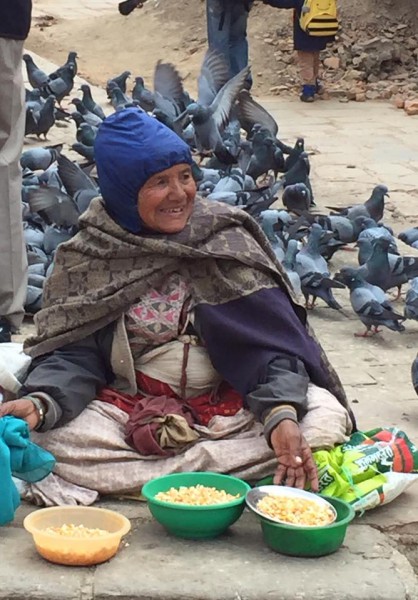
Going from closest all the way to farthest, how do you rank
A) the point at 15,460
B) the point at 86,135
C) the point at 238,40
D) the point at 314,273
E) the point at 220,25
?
the point at 15,460 → the point at 314,273 → the point at 86,135 → the point at 220,25 → the point at 238,40

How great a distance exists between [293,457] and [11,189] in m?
1.95

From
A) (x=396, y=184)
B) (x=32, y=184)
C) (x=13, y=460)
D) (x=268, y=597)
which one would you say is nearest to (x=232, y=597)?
(x=268, y=597)

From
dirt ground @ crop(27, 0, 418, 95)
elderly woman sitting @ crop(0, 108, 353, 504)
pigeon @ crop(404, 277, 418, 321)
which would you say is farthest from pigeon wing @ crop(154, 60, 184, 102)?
elderly woman sitting @ crop(0, 108, 353, 504)

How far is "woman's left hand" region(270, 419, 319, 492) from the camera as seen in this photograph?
11.4 feet

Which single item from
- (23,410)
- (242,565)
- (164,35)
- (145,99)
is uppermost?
(23,410)

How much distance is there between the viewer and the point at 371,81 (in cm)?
1352

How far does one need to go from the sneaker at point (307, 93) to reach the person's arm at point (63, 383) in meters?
9.00

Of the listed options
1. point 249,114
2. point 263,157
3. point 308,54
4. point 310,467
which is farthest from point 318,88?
point 310,467

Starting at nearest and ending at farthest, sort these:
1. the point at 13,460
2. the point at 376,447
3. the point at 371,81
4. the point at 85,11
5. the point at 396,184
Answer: the point at 13,460
the point at 376,447
the point at 396,184
the point at 371,81
the point at 85,11

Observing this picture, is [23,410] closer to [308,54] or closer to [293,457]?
[293,457]

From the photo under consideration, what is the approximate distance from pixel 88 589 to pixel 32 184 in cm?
411

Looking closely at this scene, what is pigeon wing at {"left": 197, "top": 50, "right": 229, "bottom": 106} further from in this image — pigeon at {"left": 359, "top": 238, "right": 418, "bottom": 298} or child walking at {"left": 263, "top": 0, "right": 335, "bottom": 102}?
pigeon at {"left": 359, "top": 238, "right": 418, "bottom": 298}

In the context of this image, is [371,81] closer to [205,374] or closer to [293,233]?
[293,233]

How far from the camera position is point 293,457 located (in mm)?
3469
